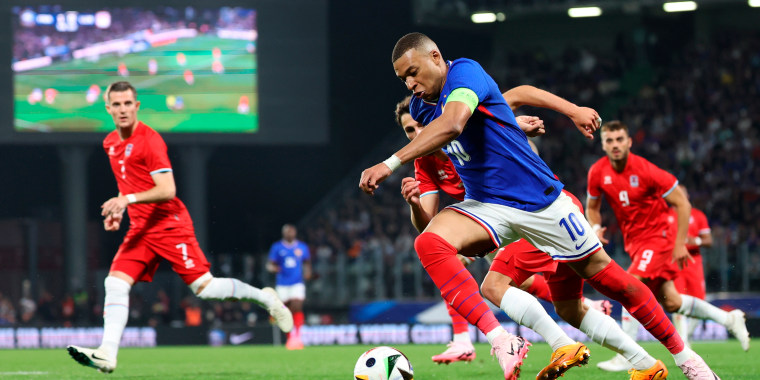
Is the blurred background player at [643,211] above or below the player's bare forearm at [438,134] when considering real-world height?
below

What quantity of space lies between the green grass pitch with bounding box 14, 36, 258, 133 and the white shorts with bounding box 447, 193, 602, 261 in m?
16.1

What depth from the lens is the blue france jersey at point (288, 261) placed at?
17219 millimetres

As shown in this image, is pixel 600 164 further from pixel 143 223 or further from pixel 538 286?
pixel 143 223

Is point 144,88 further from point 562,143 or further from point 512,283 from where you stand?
point 512,283

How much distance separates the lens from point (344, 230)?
940 inches

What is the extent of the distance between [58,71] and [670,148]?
503 inches

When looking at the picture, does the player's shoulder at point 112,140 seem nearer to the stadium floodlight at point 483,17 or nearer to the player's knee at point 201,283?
the player's knee at point 201,283

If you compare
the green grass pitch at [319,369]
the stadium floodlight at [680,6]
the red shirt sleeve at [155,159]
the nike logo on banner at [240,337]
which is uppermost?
the stadium floodlight at [680,6]

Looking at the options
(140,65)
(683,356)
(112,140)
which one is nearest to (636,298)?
(683,356)

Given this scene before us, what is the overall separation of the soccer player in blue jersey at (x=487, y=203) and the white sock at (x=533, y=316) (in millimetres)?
18

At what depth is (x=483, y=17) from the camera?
26094mm

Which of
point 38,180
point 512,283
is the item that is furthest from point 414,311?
point 38,180

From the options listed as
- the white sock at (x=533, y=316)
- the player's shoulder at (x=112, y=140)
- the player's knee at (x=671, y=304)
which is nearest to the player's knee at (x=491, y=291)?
the white sock at (x=533, y=316)

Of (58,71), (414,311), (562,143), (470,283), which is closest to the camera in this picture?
(470,283)
